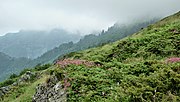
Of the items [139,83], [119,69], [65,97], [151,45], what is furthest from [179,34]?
[65,97]

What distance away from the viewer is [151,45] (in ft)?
116

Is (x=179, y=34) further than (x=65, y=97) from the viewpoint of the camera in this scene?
Yes

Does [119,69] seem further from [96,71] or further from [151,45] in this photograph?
[151,45]

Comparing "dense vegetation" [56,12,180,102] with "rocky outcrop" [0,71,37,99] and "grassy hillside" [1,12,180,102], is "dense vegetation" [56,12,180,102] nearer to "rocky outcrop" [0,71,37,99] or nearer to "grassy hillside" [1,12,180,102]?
"grassy hillside" [1,12,180,102]

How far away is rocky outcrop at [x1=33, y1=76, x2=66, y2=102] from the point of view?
21.1 m

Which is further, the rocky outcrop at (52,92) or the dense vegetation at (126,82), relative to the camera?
the rocky outcrop at (52,92)

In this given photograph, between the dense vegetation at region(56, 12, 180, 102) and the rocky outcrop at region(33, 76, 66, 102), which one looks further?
the rocky outcrop at region(33, 76, 66, 102)

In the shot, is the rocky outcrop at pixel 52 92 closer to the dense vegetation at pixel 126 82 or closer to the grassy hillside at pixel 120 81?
the grassy hillside at pixel 120 81

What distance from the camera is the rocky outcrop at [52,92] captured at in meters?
21.1

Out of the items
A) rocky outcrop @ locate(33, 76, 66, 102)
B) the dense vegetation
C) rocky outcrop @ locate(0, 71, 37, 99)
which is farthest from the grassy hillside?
rocky outcrop @ locate(0, 71, 37, 99)

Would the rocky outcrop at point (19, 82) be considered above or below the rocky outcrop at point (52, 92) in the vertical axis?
below

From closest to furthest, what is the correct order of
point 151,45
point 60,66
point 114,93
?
point 114,93
point 60,66
point 151,45

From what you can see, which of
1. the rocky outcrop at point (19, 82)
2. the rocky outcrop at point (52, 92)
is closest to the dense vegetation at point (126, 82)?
the rocky outcrop at point (52, 92)

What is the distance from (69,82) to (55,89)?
4.37 ft
